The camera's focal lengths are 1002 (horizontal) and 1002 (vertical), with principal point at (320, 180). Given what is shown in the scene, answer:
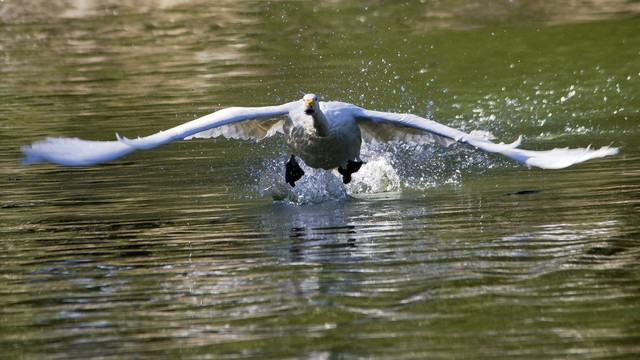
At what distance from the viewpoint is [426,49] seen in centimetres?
2275

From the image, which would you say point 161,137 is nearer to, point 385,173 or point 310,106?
point 310,106

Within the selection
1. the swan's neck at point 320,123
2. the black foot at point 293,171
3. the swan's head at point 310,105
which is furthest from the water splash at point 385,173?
the swan's head at point 310,105

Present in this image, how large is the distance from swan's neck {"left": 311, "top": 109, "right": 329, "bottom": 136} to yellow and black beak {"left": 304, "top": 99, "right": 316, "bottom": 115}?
0.79ft

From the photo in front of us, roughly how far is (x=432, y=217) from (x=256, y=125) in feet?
10.4

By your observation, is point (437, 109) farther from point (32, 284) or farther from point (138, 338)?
point (138, 338)

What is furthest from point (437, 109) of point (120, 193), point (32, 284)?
point (32, 284)

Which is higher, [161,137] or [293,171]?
[161,137]

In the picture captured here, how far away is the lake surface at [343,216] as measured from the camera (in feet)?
19.8

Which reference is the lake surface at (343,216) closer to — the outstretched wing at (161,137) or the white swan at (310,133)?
the white swan at (310,133)

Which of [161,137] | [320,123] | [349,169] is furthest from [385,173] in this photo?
[161,137]

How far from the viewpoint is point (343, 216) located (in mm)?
9953

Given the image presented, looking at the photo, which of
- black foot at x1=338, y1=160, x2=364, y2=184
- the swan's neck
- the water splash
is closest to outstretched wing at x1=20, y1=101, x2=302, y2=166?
the swan's neck

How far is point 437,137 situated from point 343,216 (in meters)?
1.74

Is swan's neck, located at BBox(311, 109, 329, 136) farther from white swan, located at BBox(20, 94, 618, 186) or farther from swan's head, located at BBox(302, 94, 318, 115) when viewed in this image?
swan's head, located at BBox(302, 94, 318, 115)
